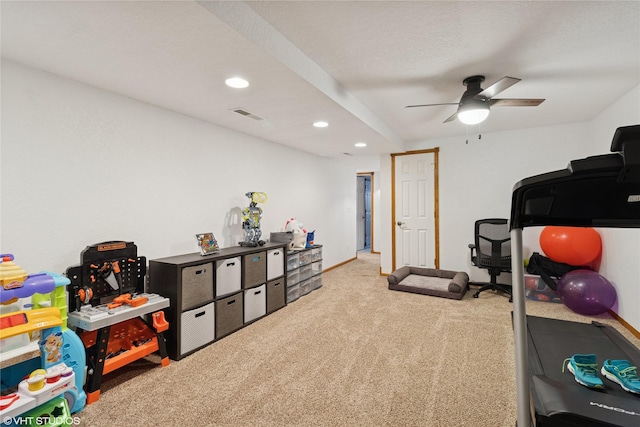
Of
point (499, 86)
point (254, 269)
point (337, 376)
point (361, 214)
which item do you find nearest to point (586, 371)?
point (337, 376)

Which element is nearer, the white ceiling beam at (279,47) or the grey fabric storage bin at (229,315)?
the white ceiling beam at (279,47)

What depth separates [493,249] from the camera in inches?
161

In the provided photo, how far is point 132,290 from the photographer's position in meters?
2.46

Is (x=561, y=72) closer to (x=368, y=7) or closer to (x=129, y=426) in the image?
(x=368, y=7)

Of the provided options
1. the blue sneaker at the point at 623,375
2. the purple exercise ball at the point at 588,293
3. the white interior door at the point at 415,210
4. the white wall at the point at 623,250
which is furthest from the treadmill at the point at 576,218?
the white interior door at the point at 415,210

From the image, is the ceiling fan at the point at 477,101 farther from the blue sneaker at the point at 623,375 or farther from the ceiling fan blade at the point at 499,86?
the blue sneaker at the point at 623,375

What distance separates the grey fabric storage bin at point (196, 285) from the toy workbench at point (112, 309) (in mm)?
187

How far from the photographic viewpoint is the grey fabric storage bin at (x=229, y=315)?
9.43 ft

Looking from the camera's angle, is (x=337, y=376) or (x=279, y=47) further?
(x=337, y=376)

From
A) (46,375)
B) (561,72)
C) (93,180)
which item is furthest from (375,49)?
(46,375)

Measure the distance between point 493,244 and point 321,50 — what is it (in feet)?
→ 11.3

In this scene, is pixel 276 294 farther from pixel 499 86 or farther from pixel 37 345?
pixel 499 86

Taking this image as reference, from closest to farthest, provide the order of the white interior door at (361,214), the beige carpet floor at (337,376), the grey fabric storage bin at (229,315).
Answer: the beige carpet floor at (337,376) → the grey fabric storage bin at (229,315) → the white interior door at (361,214)

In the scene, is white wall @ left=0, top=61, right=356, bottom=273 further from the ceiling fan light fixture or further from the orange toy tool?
the ceiling fan light fixture
